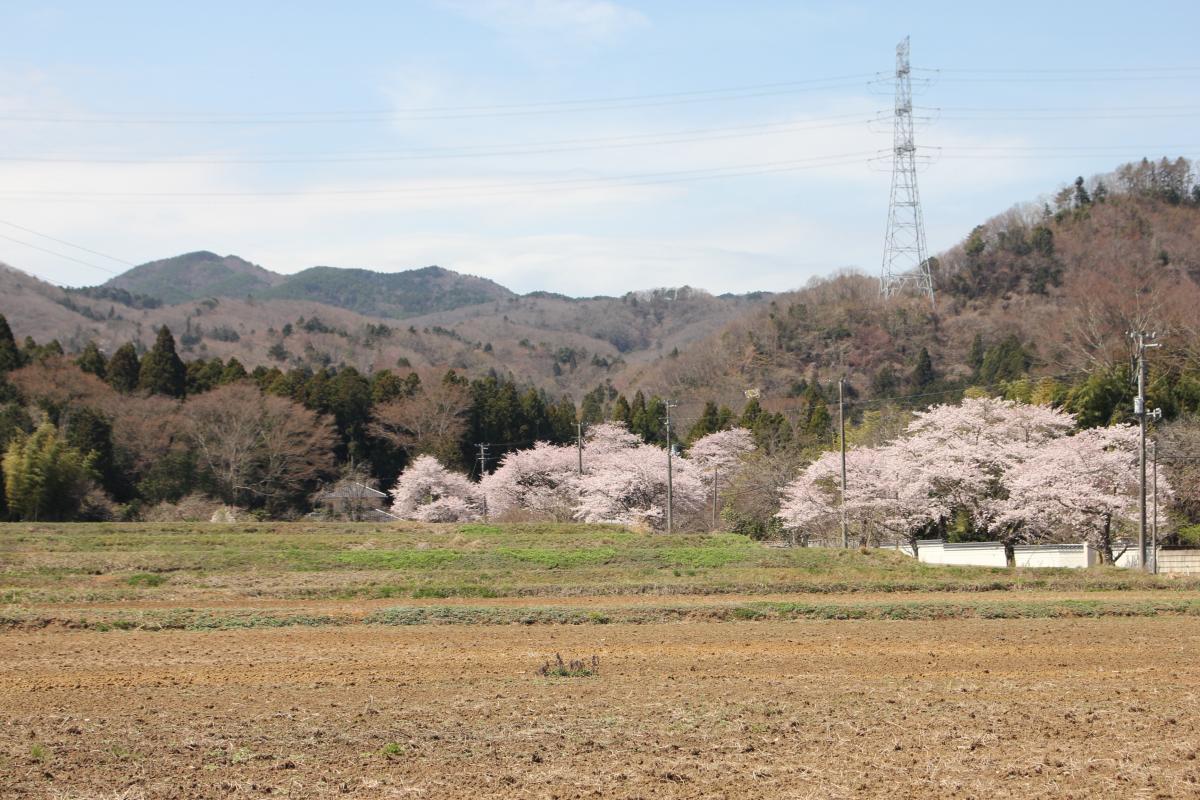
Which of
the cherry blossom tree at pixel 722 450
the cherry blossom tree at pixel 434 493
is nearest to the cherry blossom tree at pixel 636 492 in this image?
the cherry blossom tree at pixel 434 493

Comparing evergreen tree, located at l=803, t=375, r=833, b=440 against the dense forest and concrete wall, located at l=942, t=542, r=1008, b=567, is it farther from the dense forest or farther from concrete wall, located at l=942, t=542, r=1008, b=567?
concrete wall, located at l=942, t=542, r=1008, b=567

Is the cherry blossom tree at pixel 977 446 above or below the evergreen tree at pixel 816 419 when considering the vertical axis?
below

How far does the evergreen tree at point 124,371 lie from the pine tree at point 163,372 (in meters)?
0.49

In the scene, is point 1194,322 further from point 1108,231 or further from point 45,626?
point 45,626

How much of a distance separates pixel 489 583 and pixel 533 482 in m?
36.0

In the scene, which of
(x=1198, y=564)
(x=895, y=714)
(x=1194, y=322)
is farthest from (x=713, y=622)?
(x=1194, y=322)

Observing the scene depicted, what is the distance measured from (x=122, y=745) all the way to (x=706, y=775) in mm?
5410

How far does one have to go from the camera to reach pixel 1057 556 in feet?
115

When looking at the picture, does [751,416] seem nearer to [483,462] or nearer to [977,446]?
[483,462]

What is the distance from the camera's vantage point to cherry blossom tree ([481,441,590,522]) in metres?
60.0

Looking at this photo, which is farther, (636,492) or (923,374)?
(923,374)

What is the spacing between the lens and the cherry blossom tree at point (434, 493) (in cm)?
6069

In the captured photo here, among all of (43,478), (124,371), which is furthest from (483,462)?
(43,478)

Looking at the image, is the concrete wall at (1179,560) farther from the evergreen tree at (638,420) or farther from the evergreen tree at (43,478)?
the evergreen tree at (43,478)
